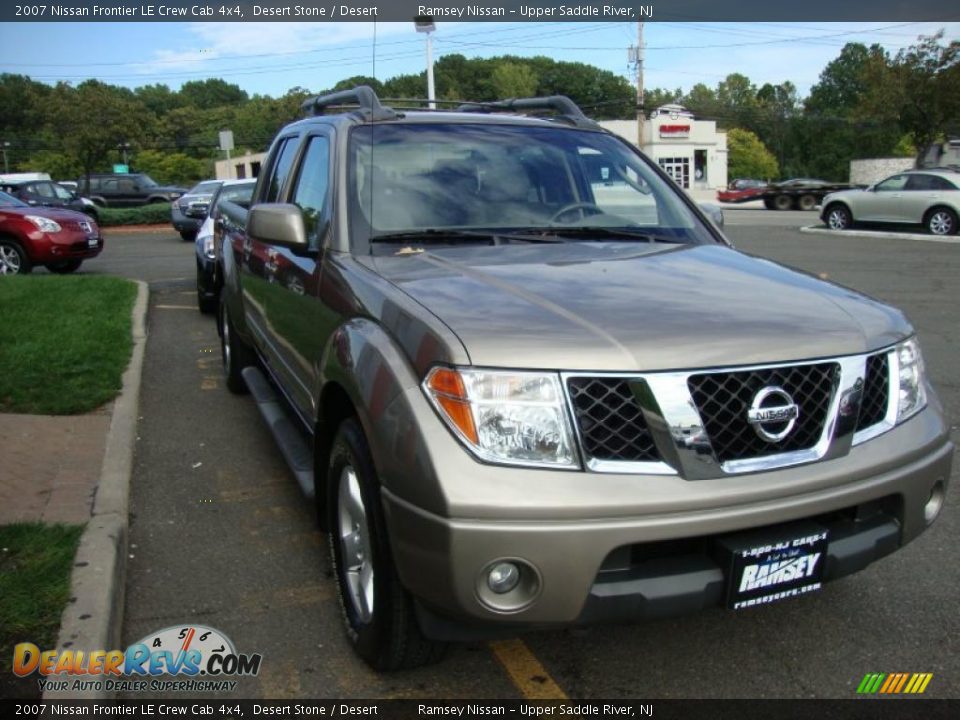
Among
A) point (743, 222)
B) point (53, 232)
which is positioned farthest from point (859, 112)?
point (53, 232)

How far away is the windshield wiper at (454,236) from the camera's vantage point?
3512 mm

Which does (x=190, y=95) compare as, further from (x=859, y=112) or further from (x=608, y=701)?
(x=608, y=701)

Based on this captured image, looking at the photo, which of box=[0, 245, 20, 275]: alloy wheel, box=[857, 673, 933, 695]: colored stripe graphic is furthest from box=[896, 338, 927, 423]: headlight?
box=[0, 245, 20, 275]: alloy wheel

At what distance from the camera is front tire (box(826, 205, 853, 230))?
22.9 m

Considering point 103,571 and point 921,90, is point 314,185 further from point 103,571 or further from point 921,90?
point 921,90

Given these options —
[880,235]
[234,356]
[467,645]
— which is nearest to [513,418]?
[467,645]

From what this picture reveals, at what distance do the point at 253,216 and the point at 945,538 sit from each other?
3.43m

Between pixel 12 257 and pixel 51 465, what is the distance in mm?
10211

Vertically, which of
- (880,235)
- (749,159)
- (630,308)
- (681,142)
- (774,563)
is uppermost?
(681,142)

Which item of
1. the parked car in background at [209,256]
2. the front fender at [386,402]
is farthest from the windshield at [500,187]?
the parked car in background at [209,256]

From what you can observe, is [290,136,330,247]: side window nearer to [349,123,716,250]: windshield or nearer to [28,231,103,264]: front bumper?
[349,123,716,250]: windshield

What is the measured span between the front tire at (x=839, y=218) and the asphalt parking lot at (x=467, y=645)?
65.9ft

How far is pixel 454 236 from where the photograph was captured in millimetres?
3561

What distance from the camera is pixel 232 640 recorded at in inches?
126
